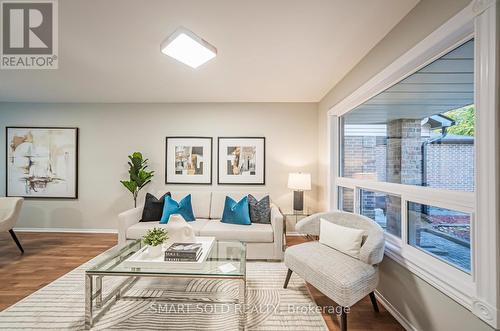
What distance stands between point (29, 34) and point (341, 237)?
11.3 feet

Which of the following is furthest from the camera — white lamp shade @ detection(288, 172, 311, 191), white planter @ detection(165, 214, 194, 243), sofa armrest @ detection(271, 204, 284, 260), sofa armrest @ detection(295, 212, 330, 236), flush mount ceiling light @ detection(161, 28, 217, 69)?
white lamp shade @ detection(288, 172, 311, 191)

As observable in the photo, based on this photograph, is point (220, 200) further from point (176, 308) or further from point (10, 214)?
point (10, 214)

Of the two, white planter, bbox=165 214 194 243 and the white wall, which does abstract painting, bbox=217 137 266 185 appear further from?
white planter, bbox=165 214 194 243

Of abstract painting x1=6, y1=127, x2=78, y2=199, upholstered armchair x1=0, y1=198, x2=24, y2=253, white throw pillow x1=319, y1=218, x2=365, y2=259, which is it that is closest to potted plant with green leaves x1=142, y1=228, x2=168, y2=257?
white throw pillow x1=319, y1=218, x2=365, y2=259

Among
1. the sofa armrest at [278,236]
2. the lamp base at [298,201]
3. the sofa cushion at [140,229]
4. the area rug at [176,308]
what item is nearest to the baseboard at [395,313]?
the area rug at [176,308]

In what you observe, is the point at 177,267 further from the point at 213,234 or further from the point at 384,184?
the point at 384,184

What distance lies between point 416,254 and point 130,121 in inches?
177

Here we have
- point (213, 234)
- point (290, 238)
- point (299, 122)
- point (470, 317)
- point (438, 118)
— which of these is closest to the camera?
point (470, 317)

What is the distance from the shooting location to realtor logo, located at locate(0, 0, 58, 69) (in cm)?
174

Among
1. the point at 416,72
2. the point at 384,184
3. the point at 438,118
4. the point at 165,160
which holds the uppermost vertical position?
the point at 416,72

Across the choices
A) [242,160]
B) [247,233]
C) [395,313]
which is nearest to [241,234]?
[247,233]

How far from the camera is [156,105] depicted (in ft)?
13.4

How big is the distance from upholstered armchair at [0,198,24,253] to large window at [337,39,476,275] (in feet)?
15.0

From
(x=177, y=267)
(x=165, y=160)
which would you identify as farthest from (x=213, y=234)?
(x=165, y=160)
